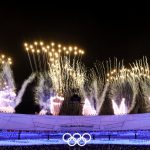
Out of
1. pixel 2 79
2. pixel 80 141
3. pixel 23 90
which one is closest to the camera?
pixel 80 141

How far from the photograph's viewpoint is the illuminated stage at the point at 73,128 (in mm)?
28047

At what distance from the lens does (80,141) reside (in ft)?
91.8

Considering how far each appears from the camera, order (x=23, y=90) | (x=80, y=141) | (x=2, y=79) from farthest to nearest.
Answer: (x=23, y=90) → (x=2, y=79) → (x=80, y=141)

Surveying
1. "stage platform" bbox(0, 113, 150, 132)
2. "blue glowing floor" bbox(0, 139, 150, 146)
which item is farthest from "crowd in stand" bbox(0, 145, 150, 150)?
"stage platform" bbox(0, 113, 150, 132)

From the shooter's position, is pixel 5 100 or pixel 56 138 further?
pixel 5 100

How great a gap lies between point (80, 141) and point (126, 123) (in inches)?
116

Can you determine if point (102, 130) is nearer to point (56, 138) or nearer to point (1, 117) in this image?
point (56, 138)

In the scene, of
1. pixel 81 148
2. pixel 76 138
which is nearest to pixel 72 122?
pixel 76 138

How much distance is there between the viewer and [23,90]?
34875 millimetres

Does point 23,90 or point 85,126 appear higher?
point 23,90

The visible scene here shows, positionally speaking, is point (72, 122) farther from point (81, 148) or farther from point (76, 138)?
point (81, 148)

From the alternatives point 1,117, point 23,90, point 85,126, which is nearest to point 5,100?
point 23,90

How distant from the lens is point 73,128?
28.5m

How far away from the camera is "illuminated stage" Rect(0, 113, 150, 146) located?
92.0ft
